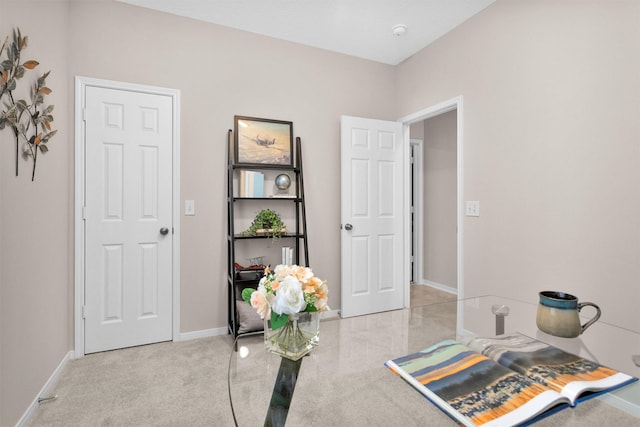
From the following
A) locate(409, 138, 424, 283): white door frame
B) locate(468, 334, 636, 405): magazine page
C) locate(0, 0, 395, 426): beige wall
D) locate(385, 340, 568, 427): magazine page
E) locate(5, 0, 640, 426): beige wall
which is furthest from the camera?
locate(409, 138, 424, 283): white door frame

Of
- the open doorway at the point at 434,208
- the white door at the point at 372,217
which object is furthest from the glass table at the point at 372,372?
the open doorway at the point at 434,208

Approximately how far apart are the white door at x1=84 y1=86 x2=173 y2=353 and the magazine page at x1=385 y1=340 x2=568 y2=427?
7.51ft

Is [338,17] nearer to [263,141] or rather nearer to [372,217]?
[263,141]

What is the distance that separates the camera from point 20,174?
1.63 m

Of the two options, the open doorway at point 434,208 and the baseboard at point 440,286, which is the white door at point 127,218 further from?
the baseboard at point 440,286

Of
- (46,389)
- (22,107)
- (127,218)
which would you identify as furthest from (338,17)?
(46,389)

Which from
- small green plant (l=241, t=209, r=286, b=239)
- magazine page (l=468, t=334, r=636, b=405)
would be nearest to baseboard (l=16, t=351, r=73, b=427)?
small green plant (l=241, t=209, r=286, b=239)

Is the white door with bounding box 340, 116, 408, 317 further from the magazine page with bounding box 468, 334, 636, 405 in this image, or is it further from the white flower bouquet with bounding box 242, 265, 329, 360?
the white flower bouquet with bounding box 242, 265, 329, 360

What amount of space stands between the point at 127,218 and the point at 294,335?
7.29 ft

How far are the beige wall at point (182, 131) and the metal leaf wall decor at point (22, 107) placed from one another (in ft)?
0.25

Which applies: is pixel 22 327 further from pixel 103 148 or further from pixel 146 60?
pixel 146 60

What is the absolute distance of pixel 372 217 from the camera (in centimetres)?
339

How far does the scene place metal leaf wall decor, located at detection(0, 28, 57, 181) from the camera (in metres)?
1.45

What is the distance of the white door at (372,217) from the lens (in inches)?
129
